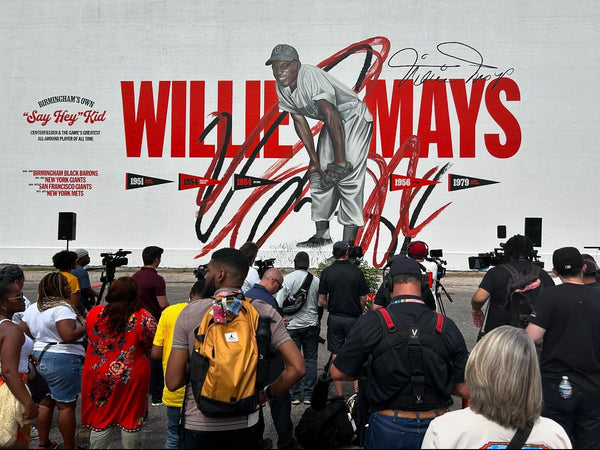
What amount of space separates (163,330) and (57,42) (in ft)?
77.4

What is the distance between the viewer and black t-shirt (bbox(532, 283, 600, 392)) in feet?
12.6

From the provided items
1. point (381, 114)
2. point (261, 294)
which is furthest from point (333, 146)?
point (261, 294)

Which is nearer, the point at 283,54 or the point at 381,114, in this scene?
the point at 381,114

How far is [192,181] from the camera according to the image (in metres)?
23.6

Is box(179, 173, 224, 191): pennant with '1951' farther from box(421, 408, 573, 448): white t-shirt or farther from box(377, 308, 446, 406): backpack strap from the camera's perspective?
box(421, 408, 573, 448): white t-shirt

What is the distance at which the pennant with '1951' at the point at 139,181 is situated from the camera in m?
23.8

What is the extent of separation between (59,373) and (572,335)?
407cm

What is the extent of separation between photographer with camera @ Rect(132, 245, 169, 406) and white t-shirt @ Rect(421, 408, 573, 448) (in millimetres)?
4271

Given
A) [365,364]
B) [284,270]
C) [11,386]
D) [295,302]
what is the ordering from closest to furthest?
[365,364], [11,386], [295,302], [284,270]

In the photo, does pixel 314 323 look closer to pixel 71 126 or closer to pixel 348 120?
pixel 348 120

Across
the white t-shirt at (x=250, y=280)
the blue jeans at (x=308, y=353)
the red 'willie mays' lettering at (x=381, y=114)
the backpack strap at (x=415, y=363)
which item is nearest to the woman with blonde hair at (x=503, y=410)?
the backpack strap at (x=415, y=363)

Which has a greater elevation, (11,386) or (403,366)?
(403,366)

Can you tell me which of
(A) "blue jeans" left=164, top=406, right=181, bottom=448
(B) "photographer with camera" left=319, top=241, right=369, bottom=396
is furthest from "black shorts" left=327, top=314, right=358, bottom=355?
(A) "blue jeans" left=164, top=406, right=181, bottom=448

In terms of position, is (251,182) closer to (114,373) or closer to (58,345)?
(58,345)
